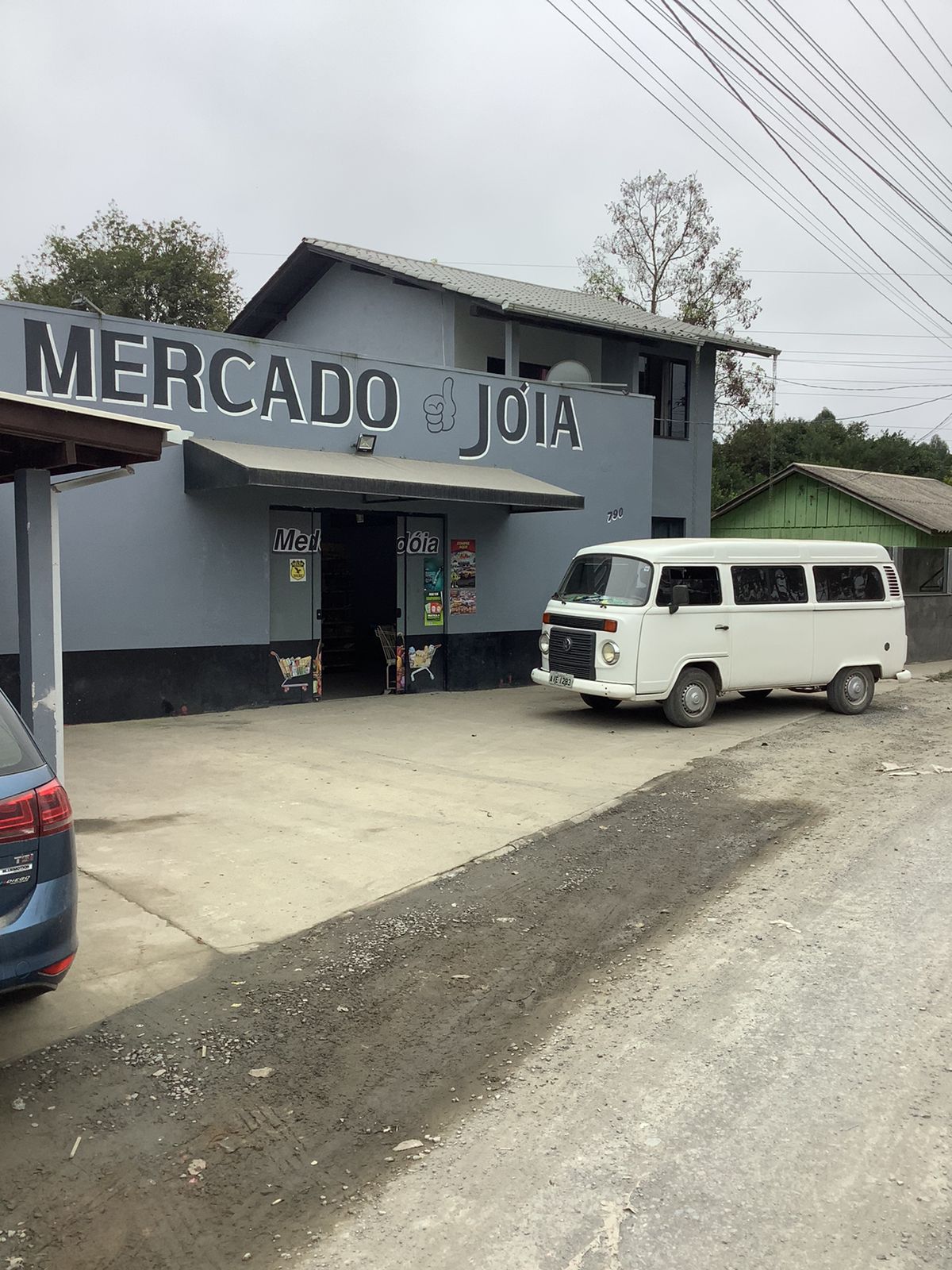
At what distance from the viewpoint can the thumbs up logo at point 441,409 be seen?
14.8 m

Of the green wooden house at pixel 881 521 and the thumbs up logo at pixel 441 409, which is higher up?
the thumbs up logo at pixel 441 409

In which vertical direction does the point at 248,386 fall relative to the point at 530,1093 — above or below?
above

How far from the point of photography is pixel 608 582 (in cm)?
1214

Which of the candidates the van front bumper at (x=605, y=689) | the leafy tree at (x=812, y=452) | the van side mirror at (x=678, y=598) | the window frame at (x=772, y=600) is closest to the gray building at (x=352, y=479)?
the van front bumper at (x=605, y=689)

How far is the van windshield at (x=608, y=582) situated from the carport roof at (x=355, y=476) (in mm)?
1766

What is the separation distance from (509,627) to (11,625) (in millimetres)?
7565

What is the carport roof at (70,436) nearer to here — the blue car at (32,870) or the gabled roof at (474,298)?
the blue car at (32,870)

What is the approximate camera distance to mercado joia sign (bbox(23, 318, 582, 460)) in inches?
441

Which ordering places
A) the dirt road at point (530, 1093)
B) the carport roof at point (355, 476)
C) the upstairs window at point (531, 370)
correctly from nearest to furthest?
the dirt road at point (530, 1093) < the carport roof at point (355, 476) < the upstairs window at point (531, 370)

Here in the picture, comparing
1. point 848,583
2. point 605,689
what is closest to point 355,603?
point 605,689

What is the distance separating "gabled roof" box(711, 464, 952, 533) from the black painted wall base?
15.6 m

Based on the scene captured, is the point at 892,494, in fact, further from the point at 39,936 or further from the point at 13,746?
the point at 39,936

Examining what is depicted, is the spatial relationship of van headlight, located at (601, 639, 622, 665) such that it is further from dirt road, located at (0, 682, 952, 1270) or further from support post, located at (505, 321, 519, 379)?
support post, located at (505, 321, 519, 379)

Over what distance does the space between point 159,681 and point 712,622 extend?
669 centimetres
